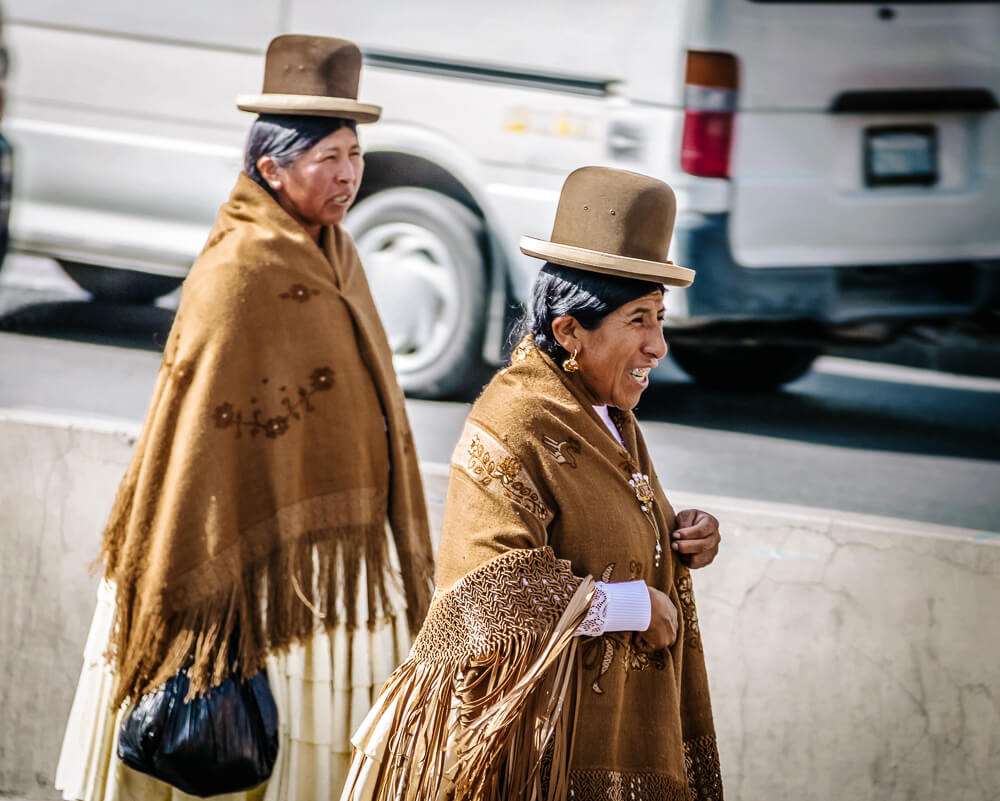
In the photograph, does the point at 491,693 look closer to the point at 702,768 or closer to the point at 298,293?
the point at 702,768

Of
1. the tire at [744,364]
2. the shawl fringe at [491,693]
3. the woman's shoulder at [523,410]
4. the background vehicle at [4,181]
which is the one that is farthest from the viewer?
the tire at [744,364]

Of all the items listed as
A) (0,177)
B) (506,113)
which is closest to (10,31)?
(0,177)

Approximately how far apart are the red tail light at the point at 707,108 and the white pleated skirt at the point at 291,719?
8.03ft

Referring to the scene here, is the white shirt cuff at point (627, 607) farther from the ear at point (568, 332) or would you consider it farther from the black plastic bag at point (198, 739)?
the black plastic bag at point (198, 739)

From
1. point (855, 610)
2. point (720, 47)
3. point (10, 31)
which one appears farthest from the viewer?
point (10, 31)

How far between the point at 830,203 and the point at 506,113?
1340 millimetres

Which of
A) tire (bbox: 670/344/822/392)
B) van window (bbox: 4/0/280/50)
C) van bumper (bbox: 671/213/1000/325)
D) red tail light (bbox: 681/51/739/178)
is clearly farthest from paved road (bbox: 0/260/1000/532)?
red tail light (bbox: 681/51/739/178)

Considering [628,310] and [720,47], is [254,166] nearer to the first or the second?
[628,310]

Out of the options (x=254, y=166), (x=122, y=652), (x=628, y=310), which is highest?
(x=254, y=166)

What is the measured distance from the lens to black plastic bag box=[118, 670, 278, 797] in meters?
2.89

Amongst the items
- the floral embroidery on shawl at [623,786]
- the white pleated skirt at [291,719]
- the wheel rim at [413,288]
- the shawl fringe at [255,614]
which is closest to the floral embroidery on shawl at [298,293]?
the shawl fringe at [255,614]

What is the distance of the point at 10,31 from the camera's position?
17.8ft

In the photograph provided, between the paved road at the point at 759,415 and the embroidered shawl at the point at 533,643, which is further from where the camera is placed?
the paved road at the point at 759,415

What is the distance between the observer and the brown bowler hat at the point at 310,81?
318cm
